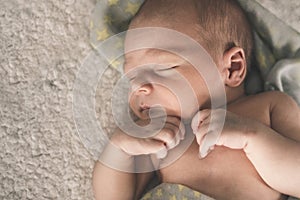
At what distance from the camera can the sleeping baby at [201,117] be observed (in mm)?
887

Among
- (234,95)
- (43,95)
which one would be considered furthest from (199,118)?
(43,95)

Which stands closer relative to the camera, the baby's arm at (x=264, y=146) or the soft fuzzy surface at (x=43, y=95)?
the baby's arm at (x=264, y=146)

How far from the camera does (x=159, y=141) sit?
91 centimetres

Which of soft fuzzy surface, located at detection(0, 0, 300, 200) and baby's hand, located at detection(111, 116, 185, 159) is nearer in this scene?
baby's hand, located at detection(111, 116, 185, 159)

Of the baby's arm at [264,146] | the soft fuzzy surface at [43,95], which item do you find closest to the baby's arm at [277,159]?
the baby's arm at [264,146]

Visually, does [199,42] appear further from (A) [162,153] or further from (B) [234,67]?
(A) [162,153]

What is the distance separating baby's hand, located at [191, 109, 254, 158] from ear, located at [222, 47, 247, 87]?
81 millimetres

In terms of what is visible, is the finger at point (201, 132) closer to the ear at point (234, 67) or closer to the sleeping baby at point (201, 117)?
the sleeping baby at point (201, 117)

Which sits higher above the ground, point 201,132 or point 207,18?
point 207,18

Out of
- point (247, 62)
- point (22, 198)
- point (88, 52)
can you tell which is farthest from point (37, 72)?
point (247, 62)

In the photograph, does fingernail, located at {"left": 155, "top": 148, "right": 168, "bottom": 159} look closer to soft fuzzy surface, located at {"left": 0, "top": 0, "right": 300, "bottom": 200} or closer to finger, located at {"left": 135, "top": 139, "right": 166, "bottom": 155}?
finger, located at {"left": 135, "top": 139, "right": 166, "bottom": 155}

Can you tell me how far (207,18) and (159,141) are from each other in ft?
0.70

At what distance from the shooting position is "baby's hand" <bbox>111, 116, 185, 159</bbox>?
35.7 inches

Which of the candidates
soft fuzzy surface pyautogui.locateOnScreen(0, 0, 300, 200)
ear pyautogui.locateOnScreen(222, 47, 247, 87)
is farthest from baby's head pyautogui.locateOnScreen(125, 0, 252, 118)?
soft fuzzy surface pyautogui.locateOnScreen(0, 0, 300, 200)
